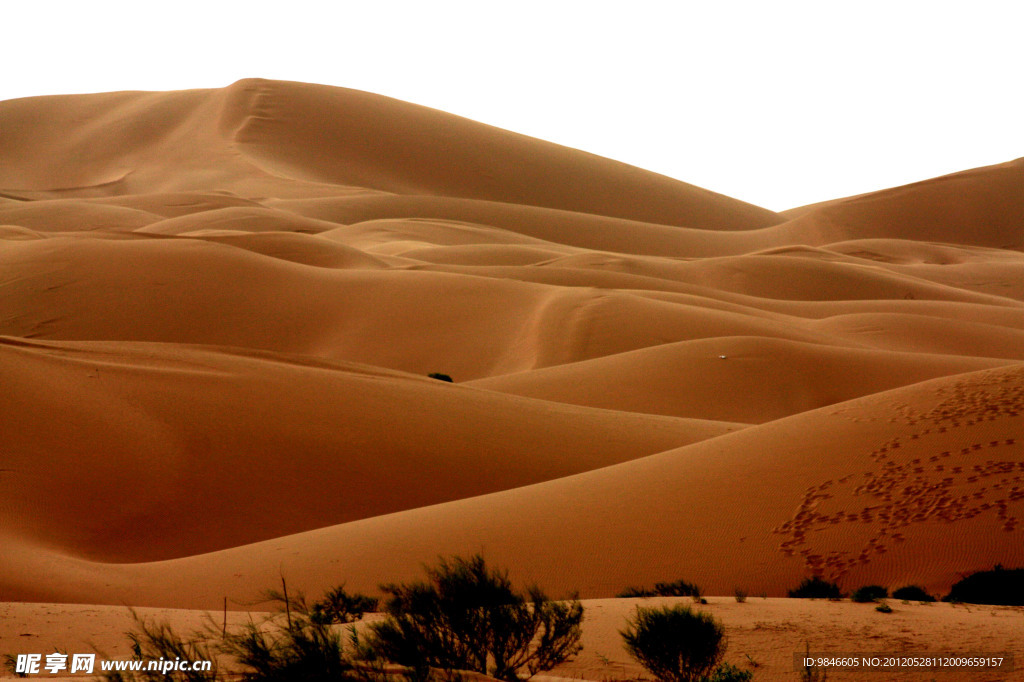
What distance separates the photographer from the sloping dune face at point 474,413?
349 inches

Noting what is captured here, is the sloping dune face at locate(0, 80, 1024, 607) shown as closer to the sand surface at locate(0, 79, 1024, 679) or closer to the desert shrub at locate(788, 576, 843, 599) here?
the sand surface at locate(0, 79, 1024, 679)

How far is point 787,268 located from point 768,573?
36738 mm

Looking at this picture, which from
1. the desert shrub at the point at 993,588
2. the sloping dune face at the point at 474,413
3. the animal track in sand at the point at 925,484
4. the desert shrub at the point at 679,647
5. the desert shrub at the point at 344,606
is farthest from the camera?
the sloping dune face at the point at 474,413

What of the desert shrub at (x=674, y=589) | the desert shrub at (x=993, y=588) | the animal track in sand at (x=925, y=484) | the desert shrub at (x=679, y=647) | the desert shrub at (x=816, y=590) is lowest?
the desert shrub at (x=679, y=647)

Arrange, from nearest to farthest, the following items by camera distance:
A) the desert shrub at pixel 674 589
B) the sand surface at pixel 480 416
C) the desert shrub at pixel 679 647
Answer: the desert shrub at pixel 679 647, the desert shrub at pixel 674 589, the sand surface at pixel 480 416

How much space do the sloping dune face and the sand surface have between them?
0.17 feet

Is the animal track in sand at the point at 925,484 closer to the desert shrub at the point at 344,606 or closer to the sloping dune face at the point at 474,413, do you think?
the sloping dune face at the point at 474,413

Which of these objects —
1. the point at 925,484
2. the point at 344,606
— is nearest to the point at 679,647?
the point at 344,606

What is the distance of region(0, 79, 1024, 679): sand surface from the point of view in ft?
28.7

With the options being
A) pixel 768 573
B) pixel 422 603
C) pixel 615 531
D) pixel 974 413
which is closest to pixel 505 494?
pixel 615 531

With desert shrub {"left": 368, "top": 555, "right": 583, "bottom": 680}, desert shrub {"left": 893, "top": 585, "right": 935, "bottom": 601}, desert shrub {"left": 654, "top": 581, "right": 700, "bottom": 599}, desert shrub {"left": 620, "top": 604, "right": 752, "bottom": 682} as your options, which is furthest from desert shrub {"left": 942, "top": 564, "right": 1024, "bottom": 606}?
desert shrub {"left": 368, "top": 555, "right": 583, "bottom": 680}

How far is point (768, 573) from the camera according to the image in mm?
8367

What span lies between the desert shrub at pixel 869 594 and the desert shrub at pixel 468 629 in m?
2.71

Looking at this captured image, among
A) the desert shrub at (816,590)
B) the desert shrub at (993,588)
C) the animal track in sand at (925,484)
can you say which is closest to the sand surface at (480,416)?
the animal track in sand at (925,484)
